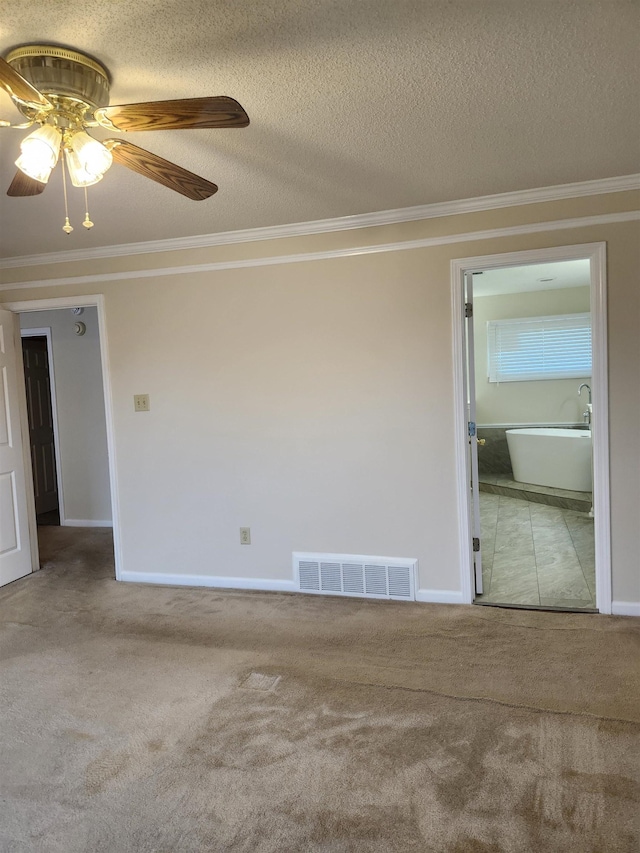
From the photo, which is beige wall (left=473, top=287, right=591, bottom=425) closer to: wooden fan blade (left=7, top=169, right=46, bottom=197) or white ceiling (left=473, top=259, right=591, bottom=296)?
white ceiling (left=473, top=259, right=591, bottom=296)

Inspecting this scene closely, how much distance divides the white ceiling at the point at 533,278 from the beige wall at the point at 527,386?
132mm

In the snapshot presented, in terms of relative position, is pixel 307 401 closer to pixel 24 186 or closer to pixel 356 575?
pixel 356 575

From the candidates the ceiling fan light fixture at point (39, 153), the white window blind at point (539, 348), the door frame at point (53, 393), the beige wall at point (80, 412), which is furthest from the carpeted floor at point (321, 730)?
the white window blind at point (539, 348)

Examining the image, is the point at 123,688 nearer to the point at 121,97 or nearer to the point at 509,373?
the point at 121,97

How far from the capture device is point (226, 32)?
59.9 inches

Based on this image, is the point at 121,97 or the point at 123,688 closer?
the point at 121,97

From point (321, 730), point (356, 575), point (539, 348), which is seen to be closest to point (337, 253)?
point (356, 575)

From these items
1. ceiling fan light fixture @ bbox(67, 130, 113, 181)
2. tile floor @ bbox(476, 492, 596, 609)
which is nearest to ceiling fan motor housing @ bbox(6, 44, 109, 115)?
ceiling fan light fixture @ bbox(67, 130, 113, 181)

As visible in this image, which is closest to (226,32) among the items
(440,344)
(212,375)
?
(440,344)

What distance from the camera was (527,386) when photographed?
23.1 ft

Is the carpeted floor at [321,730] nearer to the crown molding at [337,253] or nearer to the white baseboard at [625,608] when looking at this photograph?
the white baseboard at [625,608]

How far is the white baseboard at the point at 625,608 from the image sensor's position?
9.71 feet

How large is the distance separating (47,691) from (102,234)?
2495 millimetres

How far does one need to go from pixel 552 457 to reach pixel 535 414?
110 cm
